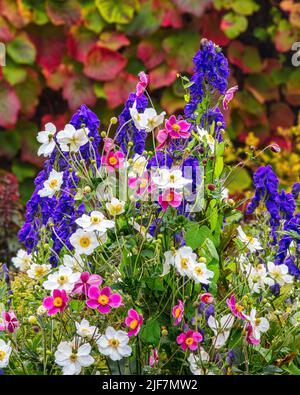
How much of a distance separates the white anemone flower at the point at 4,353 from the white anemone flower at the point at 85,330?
170 millimetres

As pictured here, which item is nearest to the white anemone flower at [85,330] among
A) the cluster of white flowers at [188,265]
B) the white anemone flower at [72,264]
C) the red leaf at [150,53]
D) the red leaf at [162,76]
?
the white anemone flower at [72,264]

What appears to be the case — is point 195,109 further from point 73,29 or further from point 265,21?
point 265,21

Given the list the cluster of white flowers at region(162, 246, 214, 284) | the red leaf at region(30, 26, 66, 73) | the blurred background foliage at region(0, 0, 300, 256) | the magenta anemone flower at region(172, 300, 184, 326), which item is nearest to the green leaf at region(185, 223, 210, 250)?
the cluster of white flowers at region(162, 246, 214, 284)

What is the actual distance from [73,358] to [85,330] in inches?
3.0

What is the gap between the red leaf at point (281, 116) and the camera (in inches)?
209

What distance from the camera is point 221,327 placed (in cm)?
200

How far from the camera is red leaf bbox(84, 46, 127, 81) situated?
479cm

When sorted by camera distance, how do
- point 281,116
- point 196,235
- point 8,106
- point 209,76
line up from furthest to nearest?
1. point 281,116
2. point 8,106
3. point 209,76
4. point 196,235

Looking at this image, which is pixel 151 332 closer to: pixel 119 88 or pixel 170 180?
pixel 170 180

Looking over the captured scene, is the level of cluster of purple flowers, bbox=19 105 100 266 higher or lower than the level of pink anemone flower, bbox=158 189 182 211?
higher

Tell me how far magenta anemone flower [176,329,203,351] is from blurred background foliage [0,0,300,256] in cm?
279

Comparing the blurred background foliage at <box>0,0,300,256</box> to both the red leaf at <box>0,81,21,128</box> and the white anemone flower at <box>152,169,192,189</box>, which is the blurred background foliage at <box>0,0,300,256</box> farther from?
the white anemone flower at <box>152,169,192,189</box>

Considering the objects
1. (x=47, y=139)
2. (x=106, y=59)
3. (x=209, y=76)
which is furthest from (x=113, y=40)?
(x=47, y=139)
